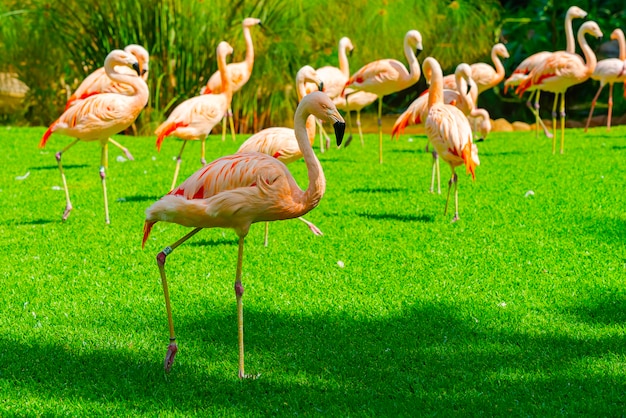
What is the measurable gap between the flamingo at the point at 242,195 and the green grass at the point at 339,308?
345mm

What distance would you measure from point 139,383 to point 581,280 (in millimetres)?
2835

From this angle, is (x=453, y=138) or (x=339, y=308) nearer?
(x=339, y=308)

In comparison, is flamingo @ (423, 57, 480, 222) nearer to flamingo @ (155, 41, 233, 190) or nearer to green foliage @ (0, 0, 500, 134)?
flamingo @ (155, 41, 233, 190)

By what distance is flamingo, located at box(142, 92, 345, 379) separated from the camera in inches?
138

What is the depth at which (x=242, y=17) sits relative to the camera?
13.1 meters

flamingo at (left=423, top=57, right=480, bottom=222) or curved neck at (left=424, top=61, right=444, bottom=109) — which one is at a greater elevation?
curved neck at (left=424, top=61, right=444, bottom=109)

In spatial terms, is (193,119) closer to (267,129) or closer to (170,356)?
(267,129)

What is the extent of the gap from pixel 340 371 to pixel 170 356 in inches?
31.4

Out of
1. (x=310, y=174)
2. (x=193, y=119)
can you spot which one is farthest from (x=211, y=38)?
(x=310, y=174)

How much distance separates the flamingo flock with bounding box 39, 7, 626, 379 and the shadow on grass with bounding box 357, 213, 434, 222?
257 millimetres

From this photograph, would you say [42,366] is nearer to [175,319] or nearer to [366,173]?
[175,319]

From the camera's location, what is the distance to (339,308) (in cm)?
450

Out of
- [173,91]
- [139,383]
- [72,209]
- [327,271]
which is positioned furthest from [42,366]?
[173,91]

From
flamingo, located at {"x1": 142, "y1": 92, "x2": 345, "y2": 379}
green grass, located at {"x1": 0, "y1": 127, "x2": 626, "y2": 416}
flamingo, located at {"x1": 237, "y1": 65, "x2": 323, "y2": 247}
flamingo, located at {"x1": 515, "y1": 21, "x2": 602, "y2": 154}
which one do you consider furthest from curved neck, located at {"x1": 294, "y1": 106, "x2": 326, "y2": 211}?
flamingo, located at {"x1": 515, "y1": 21, "x2": 602, "y2": 154}
